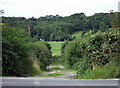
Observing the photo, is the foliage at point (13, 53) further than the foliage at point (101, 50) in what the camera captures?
Yes

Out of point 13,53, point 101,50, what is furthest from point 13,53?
point 101,50

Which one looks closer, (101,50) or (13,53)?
(101,50)

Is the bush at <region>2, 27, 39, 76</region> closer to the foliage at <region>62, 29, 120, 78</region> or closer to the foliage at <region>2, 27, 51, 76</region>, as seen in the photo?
the foliage at <region>2, 27, 51, 76</region>

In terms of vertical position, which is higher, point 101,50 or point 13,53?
point 101,50

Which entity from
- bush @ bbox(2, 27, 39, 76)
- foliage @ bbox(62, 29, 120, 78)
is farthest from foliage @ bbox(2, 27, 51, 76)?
foliage @ bbox(62, 29, 120, 78)

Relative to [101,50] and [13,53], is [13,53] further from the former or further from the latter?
[101,50]

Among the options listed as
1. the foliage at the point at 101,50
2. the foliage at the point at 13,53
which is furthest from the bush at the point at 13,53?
the foliage at the point at 101,50

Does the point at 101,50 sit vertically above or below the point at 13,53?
above

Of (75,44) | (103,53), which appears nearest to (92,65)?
(103,53)

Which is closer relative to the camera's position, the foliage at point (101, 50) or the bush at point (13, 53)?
the foliage at point (101, 50)

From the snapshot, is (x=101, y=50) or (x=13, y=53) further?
(x=13, y=53)

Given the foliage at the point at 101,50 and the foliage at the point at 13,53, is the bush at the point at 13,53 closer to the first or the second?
the foliage at the point at 13,53

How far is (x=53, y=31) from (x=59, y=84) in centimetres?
5819

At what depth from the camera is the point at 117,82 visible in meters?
5.02
